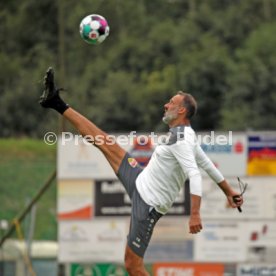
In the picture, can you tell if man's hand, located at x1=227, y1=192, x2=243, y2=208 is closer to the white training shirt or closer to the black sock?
the white training shirt

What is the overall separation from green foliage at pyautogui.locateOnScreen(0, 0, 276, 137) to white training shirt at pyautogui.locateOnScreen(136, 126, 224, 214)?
30.6 meters

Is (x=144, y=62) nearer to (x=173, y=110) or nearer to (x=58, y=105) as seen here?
(x=58, y=105)

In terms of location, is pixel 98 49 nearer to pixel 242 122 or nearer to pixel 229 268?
pixel 242 122

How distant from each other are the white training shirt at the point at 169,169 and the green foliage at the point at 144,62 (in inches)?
1204

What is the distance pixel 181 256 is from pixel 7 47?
40.9 meters

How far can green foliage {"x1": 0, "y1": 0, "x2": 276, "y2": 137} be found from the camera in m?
45.7

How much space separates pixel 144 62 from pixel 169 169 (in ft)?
135

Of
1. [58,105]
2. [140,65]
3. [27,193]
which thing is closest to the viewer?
[58,105]

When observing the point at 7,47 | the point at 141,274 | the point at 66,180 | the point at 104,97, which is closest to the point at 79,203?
the point at 66,180

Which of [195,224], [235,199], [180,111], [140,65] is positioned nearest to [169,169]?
[180,111]

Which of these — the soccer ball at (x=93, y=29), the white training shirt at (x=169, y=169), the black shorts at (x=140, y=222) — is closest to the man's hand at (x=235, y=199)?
the white training shirt at (x=169, y=169)

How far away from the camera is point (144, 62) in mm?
52250

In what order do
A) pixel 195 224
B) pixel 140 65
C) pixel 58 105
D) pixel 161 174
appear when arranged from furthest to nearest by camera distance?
pixel 140 65 < pixel 58 105 < pixel 161 174 < pixel 195 224

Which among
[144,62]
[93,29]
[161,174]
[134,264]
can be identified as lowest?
[134,264]
